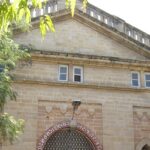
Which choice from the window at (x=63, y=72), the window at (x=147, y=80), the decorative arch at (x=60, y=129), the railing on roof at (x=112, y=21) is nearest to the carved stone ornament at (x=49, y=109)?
the decorative arch at (x=60, y=129)

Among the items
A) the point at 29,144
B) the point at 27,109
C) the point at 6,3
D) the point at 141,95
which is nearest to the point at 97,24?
the point at 141,95

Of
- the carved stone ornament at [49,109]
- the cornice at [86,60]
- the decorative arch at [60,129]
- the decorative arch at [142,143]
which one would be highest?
the cornice at [86,60]

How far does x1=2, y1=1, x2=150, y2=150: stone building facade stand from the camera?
14.7 m

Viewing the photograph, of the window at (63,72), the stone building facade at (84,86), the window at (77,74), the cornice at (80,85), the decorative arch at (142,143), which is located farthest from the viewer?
the window at (77,74)

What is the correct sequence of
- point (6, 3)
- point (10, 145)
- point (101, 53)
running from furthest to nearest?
point (101, 53) → point (10, 145) → point (6, 3)

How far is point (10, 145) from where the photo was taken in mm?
13742

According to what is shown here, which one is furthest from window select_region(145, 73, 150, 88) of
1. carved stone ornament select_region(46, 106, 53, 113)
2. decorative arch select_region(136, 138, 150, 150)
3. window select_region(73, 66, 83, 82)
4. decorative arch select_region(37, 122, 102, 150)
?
Answer: carved stone ornament select_region(46, 106, 53, 113)

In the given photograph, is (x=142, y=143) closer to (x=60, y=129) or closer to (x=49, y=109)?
(x=60, y=129)

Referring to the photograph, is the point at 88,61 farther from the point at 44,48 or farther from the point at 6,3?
the point at 6,3

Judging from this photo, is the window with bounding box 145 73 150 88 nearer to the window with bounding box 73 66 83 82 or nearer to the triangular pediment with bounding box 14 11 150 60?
the triangular pediment with bounding box 14 11 150 60

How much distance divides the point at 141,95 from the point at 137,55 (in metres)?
2.00

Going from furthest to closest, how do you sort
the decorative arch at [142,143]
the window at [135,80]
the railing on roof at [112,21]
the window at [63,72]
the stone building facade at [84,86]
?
the railing on roof at [112,21]
the window at [135,80]
the window at [63,72]
the decorative arch at [142,143]
the stone building facade at [84,86]

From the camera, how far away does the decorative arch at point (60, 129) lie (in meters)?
14.3

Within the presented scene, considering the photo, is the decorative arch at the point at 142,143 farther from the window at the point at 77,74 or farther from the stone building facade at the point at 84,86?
the window at the point at 77,74
